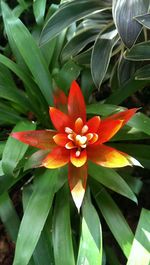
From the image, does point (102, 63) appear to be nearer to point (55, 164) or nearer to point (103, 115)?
point (103, 115)

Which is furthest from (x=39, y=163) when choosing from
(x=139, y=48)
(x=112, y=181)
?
(x=139, y=48)

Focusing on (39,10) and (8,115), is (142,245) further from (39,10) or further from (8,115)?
(39,10)

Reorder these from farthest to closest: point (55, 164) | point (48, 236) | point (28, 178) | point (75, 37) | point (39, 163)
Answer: point (28, 178)
point (75, 37)
point (48, 236)
point (39, 163)
point (55, 164)

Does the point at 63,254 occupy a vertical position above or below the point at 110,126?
below

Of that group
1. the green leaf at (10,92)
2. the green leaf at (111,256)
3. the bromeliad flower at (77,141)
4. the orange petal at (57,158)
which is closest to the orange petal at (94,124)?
the bromeliad flower at (77,141)

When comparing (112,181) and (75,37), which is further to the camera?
(75,37)

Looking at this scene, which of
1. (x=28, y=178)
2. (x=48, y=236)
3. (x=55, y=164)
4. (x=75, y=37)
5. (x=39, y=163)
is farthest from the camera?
(x=28, y=178)

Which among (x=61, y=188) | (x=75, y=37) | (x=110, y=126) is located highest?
(x=75, y=37)
